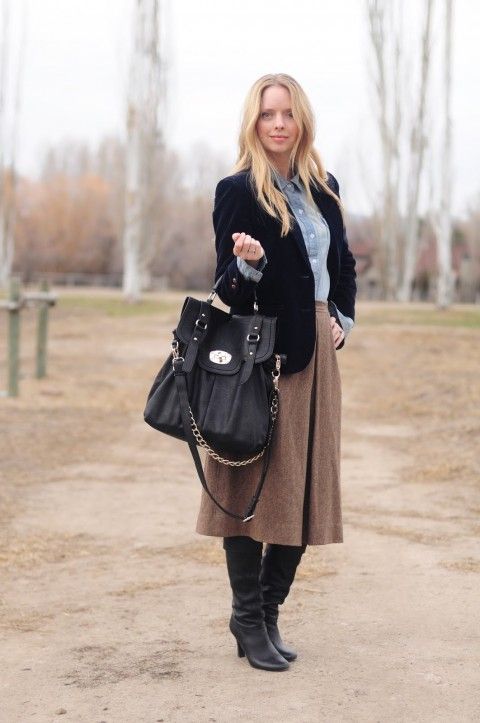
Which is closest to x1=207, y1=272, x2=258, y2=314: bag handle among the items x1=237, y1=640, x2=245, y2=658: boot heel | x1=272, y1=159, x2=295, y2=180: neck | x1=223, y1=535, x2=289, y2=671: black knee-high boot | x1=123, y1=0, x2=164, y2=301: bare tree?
x1=272, y1=159, x2=295, y2=180: neck

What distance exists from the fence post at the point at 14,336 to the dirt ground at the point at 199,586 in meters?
0.86

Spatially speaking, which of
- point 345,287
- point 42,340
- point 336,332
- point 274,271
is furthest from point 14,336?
point 274,271

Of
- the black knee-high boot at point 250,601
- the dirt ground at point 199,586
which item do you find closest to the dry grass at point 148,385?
the dirt ground at point 199,586

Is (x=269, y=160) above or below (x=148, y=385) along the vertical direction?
above

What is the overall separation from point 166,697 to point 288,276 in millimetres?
1242

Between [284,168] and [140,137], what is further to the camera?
[140,137]

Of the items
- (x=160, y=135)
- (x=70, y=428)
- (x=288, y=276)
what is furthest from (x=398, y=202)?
(x=288, y=276)

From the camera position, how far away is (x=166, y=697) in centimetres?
324

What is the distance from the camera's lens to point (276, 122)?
135 inches

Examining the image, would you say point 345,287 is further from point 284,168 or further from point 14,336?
point 14,336

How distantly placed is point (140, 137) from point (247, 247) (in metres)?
23.6

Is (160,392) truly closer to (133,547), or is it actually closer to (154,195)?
(133,547)

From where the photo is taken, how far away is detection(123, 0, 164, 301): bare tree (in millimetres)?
25617

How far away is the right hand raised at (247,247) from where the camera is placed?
3172 millimetres
